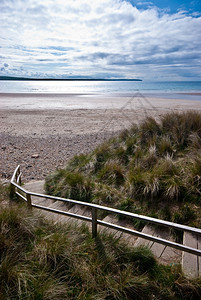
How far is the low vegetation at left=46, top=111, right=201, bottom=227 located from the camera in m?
4.52

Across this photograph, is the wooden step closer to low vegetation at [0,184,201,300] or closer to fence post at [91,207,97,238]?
low vegetation at [0,184,201,300]

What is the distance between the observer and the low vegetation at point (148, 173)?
14.8ft

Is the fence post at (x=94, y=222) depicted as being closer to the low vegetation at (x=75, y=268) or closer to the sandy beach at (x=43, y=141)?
the low vegetation at (x=75, y=268)

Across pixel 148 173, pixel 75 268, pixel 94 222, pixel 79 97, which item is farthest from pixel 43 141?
pixel 79 97

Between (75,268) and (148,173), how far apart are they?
2.90 metres

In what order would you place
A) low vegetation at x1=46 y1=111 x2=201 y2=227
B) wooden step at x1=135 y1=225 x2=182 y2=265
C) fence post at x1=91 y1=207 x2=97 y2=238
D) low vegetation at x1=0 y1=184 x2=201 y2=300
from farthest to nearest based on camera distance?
low vegetation at x1=46 y1=111 x2=201 y2=227, fence post at x1=91 y1=207 x2=97 y2=238, wooden step at x1=135 y1=225 x2=182 y2=265, low vegetation at x1=0 y1=184 x2=201 y2=300

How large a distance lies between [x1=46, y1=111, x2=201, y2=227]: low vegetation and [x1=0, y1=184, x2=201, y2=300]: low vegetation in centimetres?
130

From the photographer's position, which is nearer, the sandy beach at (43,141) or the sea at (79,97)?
the sandy beach at (43,141)

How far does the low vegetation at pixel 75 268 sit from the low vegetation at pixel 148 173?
130 centimetres

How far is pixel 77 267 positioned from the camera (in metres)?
2.93

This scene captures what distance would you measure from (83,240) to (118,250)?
0.57 metres

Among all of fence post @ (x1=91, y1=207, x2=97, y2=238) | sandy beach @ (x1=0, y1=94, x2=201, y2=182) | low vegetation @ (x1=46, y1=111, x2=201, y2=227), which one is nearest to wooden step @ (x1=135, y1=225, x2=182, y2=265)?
low vegetation @ (x1=46, y1=111, x2=201, y2=227)

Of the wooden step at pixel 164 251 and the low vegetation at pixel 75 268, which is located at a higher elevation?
the low vegetation at pixel 75 268

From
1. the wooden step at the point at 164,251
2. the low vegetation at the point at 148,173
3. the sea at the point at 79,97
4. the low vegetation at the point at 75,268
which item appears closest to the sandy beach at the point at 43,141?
Answer: the low vegetation at the point at 148,173
